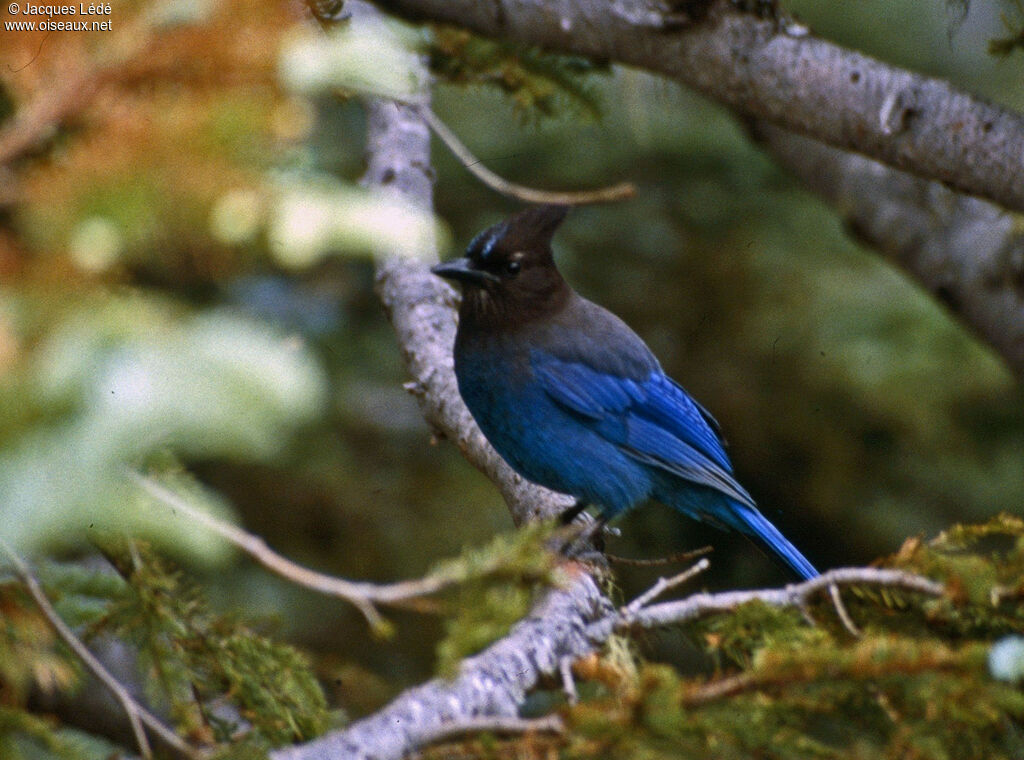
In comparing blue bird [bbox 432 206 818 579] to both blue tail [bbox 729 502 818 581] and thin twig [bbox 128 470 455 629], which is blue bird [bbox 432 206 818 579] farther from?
thin twig [bbox 128 470 455 629]

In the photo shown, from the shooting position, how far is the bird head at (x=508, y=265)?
3.35 m

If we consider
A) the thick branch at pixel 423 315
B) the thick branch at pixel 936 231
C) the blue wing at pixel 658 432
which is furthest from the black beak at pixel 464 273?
the thick branch at pixel 936 231

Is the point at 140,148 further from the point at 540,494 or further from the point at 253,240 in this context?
the point at 540,494

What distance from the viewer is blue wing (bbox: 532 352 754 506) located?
3.33 m

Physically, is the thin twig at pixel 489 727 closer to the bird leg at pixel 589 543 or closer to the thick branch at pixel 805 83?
the bird leg at pixel 589 543

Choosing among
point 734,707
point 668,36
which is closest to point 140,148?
point 734,707

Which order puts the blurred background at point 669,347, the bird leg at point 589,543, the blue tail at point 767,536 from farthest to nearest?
the blurred background at point 669,347 < the blue tail at point 767,536 < the bird leg at point 589,543

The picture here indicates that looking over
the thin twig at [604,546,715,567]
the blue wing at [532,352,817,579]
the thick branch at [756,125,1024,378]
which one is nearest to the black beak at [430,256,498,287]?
the blue wing at [532,352,817,579]

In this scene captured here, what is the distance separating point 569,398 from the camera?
3312 millimetres

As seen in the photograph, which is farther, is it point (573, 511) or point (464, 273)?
point (464, 273)

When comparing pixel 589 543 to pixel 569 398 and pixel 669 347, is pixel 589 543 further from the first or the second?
pixel 669 347

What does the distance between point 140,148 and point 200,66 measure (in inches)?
4.5

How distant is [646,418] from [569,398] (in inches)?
13.0

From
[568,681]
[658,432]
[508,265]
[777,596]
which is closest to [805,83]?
[508,265]
